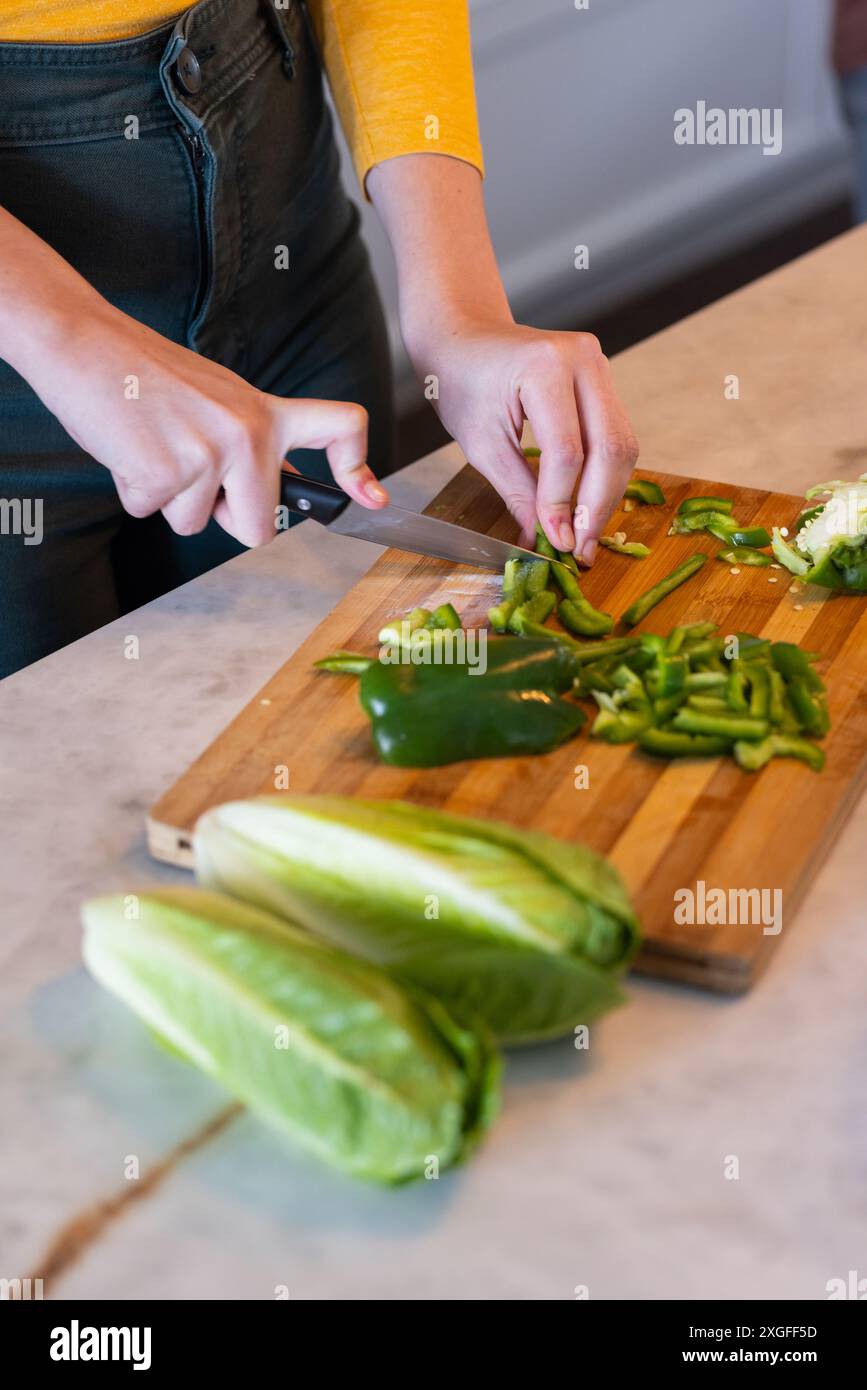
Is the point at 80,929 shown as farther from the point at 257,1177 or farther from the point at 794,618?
the point at 794,618

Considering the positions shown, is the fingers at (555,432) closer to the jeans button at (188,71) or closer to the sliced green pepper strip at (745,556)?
the sliced green pepper strip at (745,556)

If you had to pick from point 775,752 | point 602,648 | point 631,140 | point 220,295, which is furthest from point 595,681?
point 631,140

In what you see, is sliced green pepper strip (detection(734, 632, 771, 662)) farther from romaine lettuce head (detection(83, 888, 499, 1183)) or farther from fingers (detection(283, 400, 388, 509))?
romaine lettuce head (detection(83, 888, 499, 1183))

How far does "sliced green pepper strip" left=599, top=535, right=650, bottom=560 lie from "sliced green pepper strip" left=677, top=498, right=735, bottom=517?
0.06 metres

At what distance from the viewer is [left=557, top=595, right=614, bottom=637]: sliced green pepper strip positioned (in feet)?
4.24

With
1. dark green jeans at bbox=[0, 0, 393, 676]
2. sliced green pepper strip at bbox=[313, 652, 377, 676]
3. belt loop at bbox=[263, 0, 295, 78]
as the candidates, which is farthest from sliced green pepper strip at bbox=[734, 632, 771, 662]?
belt loop at bbox=[263, 0, 295, 78]

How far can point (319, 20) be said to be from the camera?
1.61 m

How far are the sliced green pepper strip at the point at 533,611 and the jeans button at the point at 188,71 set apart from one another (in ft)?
1.91

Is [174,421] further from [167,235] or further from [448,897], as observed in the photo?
[448,897]

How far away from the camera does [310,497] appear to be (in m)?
1.29

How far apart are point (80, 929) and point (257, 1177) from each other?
26cm

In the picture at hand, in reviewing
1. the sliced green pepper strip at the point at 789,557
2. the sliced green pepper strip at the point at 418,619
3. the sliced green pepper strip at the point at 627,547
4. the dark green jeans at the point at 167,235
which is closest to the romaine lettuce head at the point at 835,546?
the sliced green pepper strip at the point at 789,557

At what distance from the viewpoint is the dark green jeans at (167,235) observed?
54.2 inches
